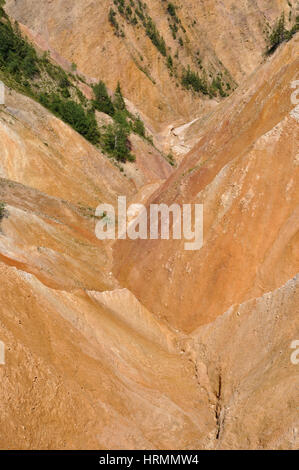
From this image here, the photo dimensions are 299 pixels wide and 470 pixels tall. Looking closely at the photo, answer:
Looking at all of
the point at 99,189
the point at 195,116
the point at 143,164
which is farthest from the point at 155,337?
the point at 195,116

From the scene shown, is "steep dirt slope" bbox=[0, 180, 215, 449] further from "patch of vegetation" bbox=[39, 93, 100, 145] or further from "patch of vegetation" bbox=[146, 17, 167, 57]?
"patch of vegetation" bbox=[146, 17, 167, 57]

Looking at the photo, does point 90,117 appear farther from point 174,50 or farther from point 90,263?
point 174,50

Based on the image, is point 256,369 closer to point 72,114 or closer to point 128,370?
point 128,370

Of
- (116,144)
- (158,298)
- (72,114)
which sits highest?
(72,114)

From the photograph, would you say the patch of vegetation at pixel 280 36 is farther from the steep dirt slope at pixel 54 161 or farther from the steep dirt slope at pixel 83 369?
the steep dirt slope at pixel 83 369

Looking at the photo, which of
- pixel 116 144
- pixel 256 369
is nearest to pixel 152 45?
pixel 116 144
